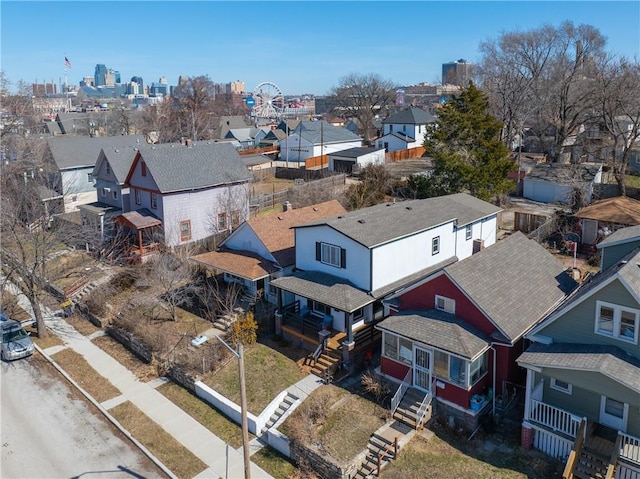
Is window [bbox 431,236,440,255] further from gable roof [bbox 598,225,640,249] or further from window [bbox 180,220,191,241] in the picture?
window [bbox 180,220,191,241]

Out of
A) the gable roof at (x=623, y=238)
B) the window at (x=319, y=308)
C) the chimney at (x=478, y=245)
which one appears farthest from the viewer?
the chimney at (x=478, y=245)

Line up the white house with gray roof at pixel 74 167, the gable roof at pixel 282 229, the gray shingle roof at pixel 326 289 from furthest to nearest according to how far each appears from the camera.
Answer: the white house with gray roof at pixel 74 167
the gable roof at pixel 282 229
the gray shingle roof at pixel 326 289

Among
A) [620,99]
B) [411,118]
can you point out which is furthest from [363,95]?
[620,99]

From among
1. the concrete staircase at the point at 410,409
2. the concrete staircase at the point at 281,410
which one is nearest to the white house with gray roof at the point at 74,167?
the concrete staircase at the point at 281,410

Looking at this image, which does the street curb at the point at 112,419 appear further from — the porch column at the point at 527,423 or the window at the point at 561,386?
the window at the point at 561,386

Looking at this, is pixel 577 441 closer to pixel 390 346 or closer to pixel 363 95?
pixel 390 346

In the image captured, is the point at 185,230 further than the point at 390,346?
Yes

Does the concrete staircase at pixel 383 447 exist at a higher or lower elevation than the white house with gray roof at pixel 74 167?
lower

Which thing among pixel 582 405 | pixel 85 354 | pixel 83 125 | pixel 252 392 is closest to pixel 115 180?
pixel 85 354
